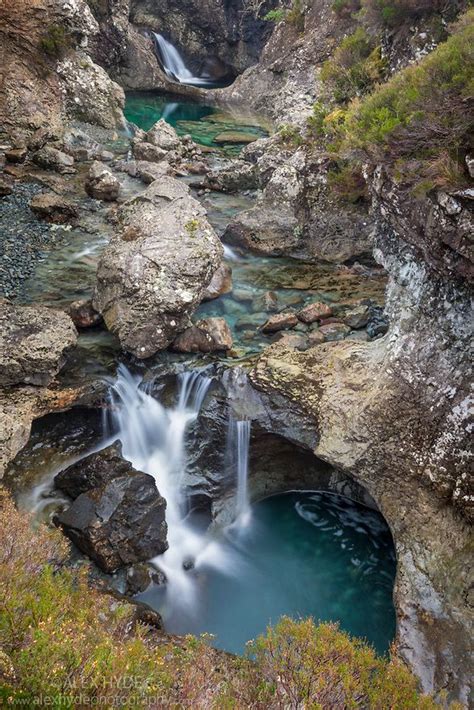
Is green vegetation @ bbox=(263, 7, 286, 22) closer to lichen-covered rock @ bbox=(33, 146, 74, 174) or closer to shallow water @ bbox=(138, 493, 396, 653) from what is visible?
lichen-covered rock @ bbox=(33, 146, 74, 174)

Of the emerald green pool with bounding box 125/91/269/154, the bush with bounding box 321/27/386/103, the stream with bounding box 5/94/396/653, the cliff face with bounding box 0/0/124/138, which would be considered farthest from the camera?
the emerald green pool with bounding box 125/91/269/154

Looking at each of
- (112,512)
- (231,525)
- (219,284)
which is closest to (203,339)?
(219,284)

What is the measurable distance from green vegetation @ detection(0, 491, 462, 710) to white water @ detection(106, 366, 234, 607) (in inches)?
187

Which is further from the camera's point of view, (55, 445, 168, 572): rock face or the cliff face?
the cliff face

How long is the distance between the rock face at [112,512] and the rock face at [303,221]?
1025cm

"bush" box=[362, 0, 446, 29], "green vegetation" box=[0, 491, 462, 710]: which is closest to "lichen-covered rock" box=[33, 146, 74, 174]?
"bush" box=[362, 0, 446, 29]

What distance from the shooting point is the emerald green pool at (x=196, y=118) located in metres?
33.0

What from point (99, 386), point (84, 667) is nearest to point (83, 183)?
point (99, 386)

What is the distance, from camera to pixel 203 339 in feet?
46.6

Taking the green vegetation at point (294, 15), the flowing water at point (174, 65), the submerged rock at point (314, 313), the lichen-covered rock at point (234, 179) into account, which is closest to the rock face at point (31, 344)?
the submerged rock at point (314, 313)

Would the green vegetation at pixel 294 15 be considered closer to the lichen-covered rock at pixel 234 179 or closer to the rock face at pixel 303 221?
the lichen-covered rock at pixel 234 179

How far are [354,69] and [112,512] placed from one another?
18.1 metres

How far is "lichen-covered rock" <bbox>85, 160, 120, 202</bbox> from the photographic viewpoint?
2214cm

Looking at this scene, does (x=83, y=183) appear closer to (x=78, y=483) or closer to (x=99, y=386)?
(x=99, y=386)
